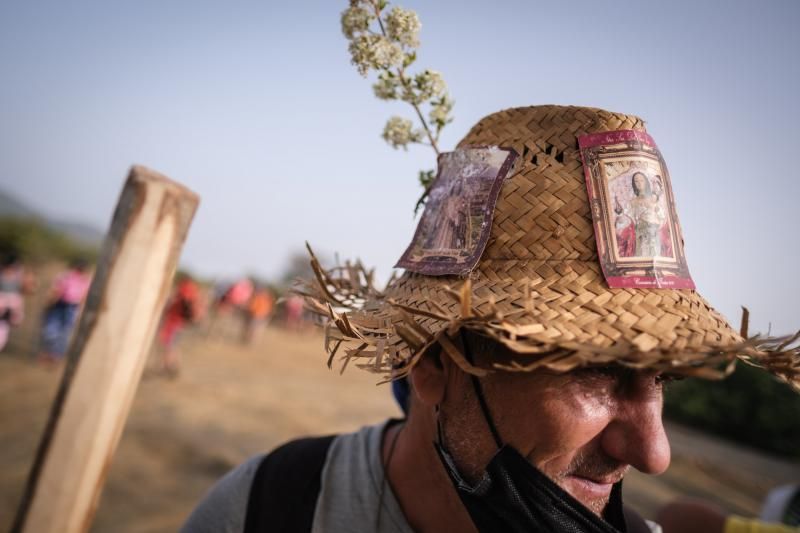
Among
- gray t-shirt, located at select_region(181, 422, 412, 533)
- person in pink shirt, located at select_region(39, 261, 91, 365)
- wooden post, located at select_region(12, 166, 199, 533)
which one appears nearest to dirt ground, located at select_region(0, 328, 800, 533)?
person in pink shirt, located at select_region(39, 261, 91, 365)

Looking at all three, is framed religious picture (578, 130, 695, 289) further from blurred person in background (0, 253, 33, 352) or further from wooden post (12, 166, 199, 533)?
blurred person in background (0, 253, 33, 352)

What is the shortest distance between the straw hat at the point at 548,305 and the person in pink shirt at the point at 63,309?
9144 mm

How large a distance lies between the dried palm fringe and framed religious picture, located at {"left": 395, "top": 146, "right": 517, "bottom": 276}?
22cm

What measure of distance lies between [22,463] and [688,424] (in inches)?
601

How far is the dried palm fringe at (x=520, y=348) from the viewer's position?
1.00 m

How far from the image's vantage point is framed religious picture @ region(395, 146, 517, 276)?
138 centimetres

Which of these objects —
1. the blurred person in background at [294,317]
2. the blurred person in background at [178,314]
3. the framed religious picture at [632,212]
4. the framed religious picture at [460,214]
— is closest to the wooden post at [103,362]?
the framed religious picture at [460,214]

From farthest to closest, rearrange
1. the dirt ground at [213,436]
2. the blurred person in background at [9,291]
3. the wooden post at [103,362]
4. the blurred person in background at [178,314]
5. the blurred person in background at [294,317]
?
the blurred person in background at [294,317] → the blurred person in background at [178,314] → the blurred person in background at [9,291] → the dirt ground at [213,436] → the wooden post at [103,362]

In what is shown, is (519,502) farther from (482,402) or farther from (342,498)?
(342,498)

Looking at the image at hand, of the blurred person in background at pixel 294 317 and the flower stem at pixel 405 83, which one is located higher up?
the flower stem at pixel 405 83

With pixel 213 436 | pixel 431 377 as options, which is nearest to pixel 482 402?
pixel 431 377

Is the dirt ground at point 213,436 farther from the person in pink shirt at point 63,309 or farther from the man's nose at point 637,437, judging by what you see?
the man's nose at point 637,437

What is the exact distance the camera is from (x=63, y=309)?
335 inches

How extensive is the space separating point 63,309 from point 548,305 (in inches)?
402
